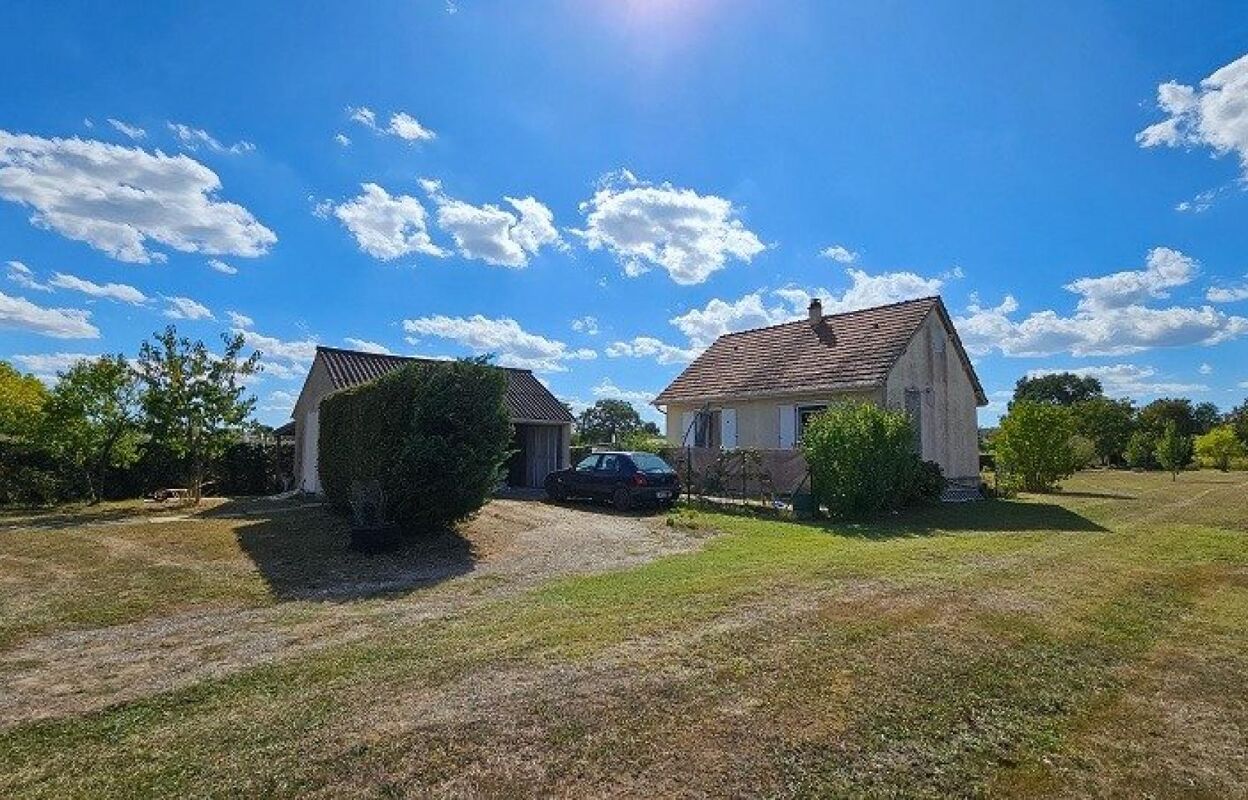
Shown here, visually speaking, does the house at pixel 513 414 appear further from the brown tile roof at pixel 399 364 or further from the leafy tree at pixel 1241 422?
the leafy tree at pixel 1241 422

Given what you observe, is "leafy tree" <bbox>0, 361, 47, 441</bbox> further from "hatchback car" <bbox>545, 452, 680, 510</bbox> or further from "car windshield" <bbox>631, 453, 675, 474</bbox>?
"car windshield" <bbox>631, 453, 675, 474</bbox>

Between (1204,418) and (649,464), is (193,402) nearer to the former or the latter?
(649,464)

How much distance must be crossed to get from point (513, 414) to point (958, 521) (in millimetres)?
12879

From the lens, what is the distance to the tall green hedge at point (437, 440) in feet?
37.4

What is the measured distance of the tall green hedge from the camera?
11406 mm

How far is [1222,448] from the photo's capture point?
42812 mm

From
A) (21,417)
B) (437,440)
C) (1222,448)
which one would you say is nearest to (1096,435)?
(1222,448)

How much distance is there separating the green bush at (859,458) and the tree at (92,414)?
61.6 feet

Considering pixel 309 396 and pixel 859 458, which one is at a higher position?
pixel 309 396

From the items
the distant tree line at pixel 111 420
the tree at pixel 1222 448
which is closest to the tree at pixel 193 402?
the distant tree line at pixel 111 420

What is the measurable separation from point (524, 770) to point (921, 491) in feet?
51.0

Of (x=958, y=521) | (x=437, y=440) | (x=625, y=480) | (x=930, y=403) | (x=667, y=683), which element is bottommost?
(x=667, y=683)

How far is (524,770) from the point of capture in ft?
11.0

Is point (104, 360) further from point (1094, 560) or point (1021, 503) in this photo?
point (1021, 503)
